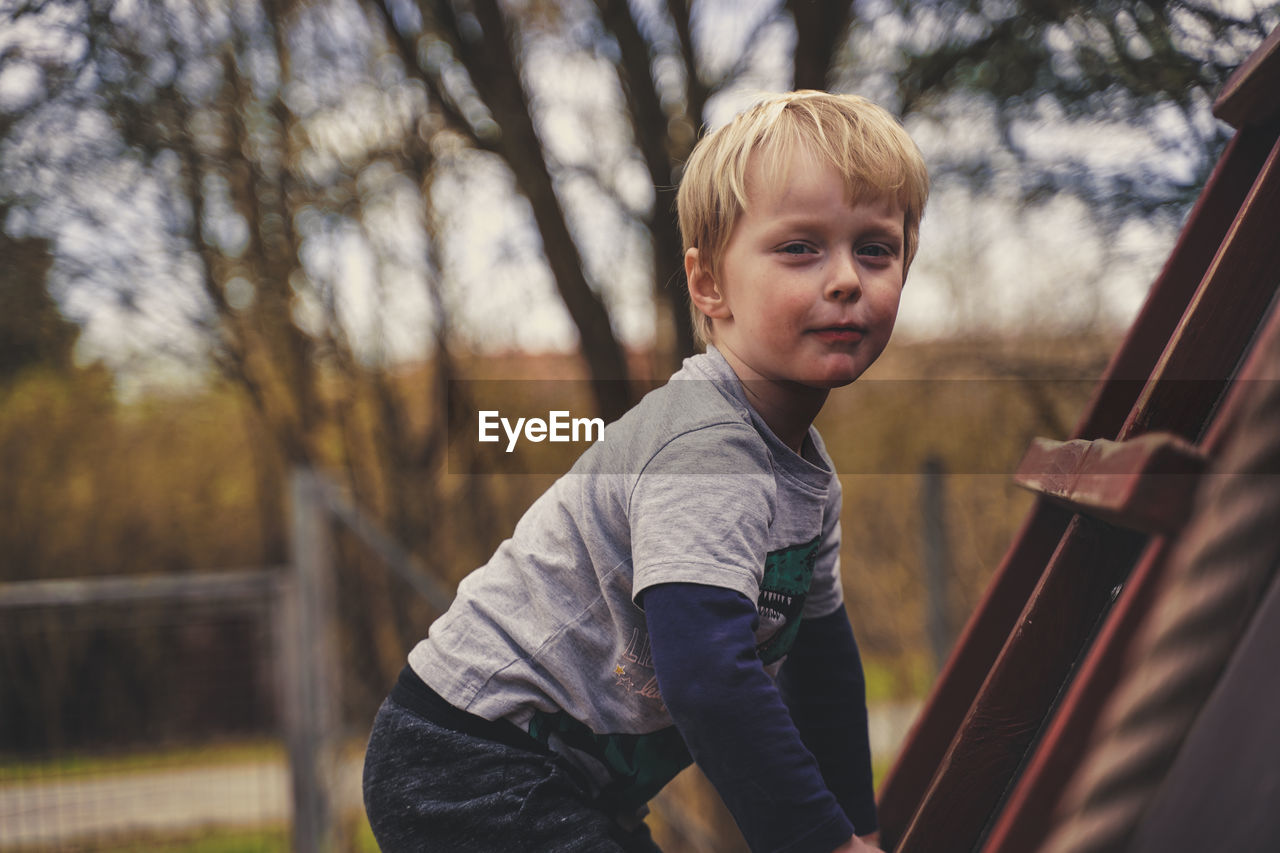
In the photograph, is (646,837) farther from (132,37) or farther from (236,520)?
(236,520)

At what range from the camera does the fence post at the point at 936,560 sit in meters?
3.21

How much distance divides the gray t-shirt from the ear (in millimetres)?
52

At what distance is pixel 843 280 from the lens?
104cm

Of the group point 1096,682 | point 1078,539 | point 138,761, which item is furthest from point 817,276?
point 138,761

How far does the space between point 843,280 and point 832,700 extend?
2.06ft

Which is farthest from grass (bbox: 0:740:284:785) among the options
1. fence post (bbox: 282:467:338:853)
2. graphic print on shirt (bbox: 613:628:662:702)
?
graphic print on shirt (bbox: 613:628:662:702)

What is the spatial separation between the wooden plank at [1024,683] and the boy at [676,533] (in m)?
0.12

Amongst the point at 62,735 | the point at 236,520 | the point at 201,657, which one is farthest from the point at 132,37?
the point at 236,520

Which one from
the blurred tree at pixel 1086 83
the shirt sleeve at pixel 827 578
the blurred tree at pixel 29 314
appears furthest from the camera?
the blurred tree at pixel 29 314

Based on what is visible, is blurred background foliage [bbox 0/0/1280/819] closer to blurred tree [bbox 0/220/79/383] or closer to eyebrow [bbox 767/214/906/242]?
blurred tree [bbox 0/220/79/383]

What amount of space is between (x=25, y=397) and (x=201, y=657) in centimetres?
210

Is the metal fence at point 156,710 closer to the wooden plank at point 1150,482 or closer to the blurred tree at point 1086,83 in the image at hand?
the blurred tree at point 1086,83

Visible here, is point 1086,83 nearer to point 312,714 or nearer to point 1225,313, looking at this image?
point 1225,313

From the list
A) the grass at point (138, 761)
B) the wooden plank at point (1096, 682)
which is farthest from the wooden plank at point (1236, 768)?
the grass at point (138, 761)
